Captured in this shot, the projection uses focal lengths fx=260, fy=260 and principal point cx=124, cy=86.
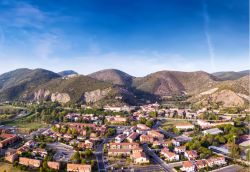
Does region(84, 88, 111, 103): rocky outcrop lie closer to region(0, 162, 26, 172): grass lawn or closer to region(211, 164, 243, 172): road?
region(0, 162, 26, 172): grass lawn

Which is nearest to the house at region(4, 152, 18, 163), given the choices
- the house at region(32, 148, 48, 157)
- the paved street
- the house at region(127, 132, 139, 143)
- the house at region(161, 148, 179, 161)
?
the house at region(32, 148, 48, 157)

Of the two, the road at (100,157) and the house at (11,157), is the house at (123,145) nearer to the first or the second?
the road at (100,157)

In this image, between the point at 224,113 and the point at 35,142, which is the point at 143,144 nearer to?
the point at 35,142

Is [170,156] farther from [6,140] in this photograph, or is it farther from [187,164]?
[6,140]

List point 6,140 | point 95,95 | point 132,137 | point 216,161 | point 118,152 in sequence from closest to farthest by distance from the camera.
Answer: point 216,161 → point 118,152 → point 6,140 → point 132,137 → point 95,95

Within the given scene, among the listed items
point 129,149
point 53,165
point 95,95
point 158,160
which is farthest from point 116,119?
point 95,95

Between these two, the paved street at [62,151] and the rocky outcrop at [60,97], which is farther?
the rocky outcrop at [60,97]

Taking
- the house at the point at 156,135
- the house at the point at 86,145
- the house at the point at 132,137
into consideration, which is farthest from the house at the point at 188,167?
the house at the point at 86,145

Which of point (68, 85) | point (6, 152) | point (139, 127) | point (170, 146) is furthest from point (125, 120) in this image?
point (68, 85)
